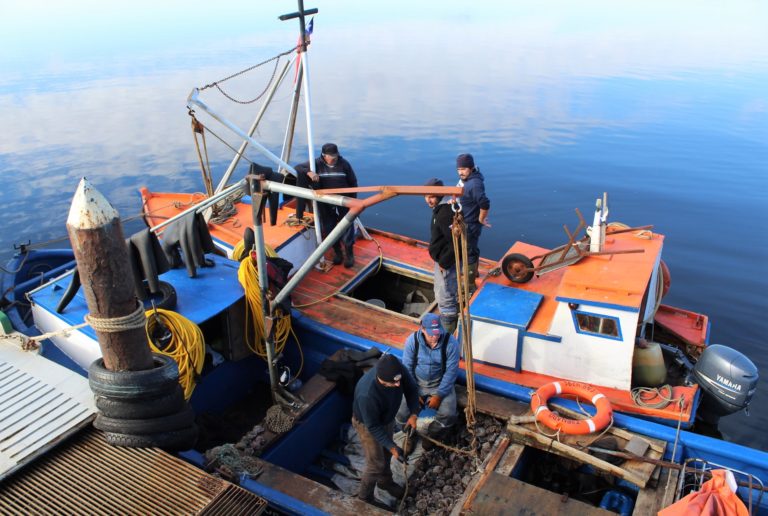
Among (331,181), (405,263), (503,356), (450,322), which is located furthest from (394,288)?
(503,356)

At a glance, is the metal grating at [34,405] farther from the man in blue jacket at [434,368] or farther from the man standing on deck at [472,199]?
the man standing on deck at [472,199]

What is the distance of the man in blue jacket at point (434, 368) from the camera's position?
530cm

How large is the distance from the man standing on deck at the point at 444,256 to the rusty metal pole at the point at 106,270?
3.04m

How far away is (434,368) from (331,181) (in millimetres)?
3438

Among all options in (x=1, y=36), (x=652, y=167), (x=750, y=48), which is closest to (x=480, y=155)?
(x=652, y=167)

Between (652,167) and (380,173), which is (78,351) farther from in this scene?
(652,167)

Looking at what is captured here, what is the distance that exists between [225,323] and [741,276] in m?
10.4

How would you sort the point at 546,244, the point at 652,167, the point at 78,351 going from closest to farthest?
the point at 78,351, the point at 546,244, the point at 652,167

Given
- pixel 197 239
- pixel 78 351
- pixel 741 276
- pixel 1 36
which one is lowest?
pixel 741 276

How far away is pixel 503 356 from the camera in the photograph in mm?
6207

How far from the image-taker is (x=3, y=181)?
18.4 metres

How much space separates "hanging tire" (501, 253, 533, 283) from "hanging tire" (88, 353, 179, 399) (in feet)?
13.4

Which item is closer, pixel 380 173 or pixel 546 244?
pixel 546 244

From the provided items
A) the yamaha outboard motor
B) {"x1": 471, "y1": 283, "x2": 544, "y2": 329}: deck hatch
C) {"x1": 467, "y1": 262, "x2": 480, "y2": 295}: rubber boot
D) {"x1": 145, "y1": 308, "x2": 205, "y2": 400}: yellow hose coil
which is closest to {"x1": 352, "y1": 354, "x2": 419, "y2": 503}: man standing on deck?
{"x1": 471, "y1": 283, "x2": 544, "y2": 329}: deck hatch
